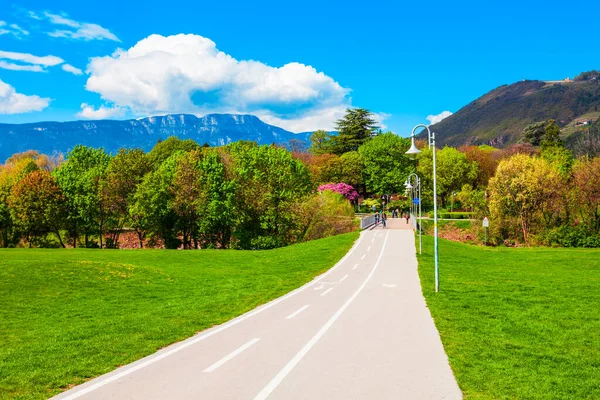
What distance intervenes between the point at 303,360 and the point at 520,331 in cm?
695

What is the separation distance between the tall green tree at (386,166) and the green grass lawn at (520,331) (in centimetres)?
5741

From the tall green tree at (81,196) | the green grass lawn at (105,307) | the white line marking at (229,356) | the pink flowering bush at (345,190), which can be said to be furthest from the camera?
the pink flowering bush at (345,190)

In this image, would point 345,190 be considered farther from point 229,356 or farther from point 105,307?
point 229,356

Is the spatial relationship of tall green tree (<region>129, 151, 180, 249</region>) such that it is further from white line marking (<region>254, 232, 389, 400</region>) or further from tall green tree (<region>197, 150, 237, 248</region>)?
white line marking (<region>254, 232, 389, 400</region>)

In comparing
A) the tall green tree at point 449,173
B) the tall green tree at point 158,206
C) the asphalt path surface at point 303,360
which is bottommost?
the asphalt path surface at point 303,360

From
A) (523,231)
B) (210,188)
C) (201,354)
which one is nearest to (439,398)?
(201,354)

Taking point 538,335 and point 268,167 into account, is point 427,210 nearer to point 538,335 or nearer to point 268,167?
point 268,167

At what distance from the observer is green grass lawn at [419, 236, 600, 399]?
8.54 m

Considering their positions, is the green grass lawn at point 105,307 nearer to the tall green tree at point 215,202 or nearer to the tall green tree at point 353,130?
the tall green tree at point 215,202

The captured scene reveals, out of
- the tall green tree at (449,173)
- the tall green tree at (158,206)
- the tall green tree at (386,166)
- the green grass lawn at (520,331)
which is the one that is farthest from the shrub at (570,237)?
the tall green tree at (158,206)

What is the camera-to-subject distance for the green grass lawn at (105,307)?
9805mm

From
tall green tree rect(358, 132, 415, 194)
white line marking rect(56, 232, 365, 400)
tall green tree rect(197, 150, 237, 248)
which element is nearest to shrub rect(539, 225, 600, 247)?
tall green tree rect(358, 132, 415, 194)

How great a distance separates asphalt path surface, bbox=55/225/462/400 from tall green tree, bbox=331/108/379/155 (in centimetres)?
8922

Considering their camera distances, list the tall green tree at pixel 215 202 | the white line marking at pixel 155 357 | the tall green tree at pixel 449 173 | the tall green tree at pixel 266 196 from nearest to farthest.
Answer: the white line marking at pixel 155 357 < the tall green tree at pixel 215 202 < the tall green tree at pixel 266 196 < the tall green tree at pixel 449 173
